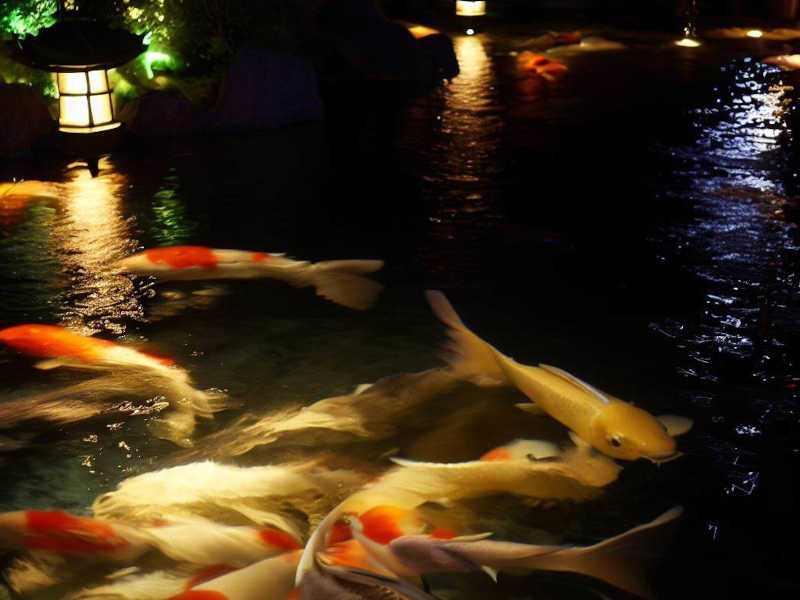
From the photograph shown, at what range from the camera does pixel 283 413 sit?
18.9 feet

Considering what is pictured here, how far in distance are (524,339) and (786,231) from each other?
134 inches

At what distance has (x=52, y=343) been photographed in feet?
21.4

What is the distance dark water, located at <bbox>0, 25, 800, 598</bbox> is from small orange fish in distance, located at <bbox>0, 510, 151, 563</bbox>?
0.19 m

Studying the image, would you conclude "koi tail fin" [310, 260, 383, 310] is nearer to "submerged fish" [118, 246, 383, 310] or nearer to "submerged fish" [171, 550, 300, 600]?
"submerged fish" [118, 246, 383, 310]

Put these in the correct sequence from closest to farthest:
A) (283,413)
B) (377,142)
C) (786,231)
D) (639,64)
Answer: (283,413) → (786,231) → (377,142) → (639,64)

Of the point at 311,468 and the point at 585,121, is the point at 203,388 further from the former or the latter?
the point at 585,121

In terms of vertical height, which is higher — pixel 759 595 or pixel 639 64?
pixel 639 64

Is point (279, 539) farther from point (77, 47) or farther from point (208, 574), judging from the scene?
point (77, 47)

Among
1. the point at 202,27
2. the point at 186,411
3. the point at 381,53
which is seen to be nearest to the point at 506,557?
the point at 186,411

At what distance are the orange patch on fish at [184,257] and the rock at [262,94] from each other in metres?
4.95

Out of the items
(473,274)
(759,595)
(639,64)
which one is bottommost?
(759,595)

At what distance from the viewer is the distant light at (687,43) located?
779 inches

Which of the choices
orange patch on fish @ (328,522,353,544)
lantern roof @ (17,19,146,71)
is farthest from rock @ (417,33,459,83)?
orange patch on fish @ (328,522,353,544)

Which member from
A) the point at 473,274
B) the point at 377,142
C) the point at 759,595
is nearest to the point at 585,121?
the point at 377,142
